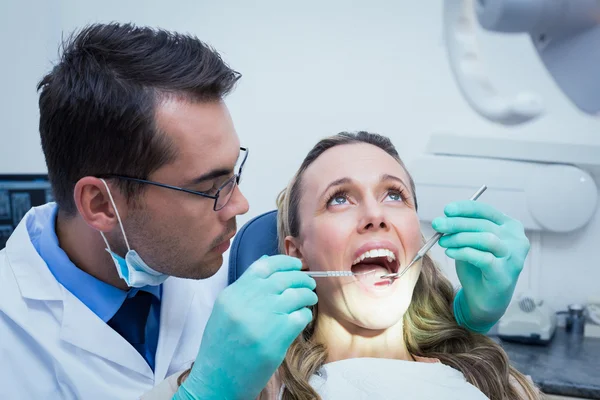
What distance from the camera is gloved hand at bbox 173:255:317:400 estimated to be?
1.07 m

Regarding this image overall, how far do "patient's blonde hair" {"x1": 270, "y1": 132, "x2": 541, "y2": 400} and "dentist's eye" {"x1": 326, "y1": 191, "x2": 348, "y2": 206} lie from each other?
11 cm

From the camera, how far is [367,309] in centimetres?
128

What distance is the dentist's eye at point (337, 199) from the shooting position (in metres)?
1.37

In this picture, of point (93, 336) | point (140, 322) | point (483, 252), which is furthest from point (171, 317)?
point (483, 252)

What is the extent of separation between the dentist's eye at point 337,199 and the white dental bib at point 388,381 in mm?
357

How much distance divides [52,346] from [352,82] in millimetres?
1530

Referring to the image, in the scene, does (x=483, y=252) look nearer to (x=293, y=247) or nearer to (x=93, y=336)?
(x=293, y=247)

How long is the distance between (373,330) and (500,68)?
1.34 metres

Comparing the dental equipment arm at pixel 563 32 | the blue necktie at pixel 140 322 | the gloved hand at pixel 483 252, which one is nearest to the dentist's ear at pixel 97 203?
the blue necktie at pixel 140 322

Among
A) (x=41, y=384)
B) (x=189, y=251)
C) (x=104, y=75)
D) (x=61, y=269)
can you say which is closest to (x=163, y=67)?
(x=104, y=75)

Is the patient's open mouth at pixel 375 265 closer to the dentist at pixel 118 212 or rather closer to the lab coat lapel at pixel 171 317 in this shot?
the dentist at pixel 118 212

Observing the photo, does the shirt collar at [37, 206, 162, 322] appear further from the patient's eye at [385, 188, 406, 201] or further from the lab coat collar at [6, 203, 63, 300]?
the patient's eye at [385, 188, 406, 201]

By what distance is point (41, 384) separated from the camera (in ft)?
4.34

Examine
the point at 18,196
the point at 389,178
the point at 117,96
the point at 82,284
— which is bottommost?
the point at 18,196
